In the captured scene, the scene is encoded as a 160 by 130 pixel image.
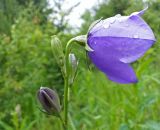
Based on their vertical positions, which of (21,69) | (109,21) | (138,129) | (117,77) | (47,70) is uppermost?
(109,21)

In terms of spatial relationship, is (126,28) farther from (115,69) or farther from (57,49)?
(57,49)

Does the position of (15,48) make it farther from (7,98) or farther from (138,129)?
(138,129)

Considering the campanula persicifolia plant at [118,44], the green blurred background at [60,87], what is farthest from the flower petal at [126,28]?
the green blurred background at [60,87]

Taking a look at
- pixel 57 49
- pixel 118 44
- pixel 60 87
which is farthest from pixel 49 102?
pixel 60 87

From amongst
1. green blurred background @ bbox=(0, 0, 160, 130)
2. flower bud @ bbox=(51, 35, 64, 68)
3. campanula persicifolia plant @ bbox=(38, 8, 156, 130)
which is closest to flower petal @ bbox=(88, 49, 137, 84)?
campanula persicifolia plant @ bbox=(38, 8, 156, 130)

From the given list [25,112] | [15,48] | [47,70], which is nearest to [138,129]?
[25,112]

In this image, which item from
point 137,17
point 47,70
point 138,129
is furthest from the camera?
point 47,70

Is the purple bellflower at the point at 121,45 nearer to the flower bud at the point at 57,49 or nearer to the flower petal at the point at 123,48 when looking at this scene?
the flower petal at the point at 123,48
